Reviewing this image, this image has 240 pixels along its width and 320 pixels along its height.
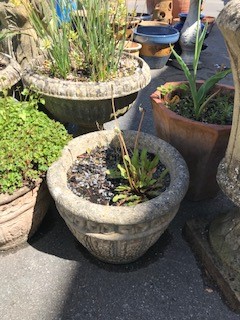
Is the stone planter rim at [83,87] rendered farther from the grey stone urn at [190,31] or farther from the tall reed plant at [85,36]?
the grey stone urn at [190,31]

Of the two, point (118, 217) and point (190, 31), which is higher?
point (190, 31)

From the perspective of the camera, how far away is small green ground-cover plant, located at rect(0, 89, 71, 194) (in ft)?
5.60

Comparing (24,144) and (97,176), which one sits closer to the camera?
(24,144)

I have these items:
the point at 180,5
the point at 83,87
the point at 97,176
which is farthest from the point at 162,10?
the point at 97,176

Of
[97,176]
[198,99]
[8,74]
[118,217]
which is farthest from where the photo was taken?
[8,74]

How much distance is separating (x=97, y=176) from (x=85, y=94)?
506 mm

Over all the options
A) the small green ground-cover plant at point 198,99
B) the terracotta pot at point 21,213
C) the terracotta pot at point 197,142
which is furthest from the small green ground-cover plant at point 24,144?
the small green ground-cover plant at point 198,99

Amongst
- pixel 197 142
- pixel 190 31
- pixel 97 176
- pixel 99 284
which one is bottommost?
pixel 99 284

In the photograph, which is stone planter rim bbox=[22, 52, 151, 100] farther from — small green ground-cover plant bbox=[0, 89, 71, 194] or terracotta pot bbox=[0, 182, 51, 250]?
terracotta pot bbox=[0, 182, 51, 250]

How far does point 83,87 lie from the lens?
1.97m

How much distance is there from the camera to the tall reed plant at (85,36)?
2.09m

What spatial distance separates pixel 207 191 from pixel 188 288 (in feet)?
2.42

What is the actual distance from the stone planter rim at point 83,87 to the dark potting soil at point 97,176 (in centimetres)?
35

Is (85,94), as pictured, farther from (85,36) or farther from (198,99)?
(198,99)
